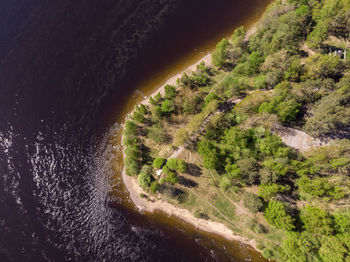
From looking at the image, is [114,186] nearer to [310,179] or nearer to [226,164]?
[226,164]

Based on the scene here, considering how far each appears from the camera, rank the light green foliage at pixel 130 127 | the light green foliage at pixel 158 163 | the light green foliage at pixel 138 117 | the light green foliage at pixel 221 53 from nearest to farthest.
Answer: the light green foliage at pixel 158 163
the light green foliage at pixel 130 127
the light green foliage at pixel 138 117
the light green foliage at pixel 221 53

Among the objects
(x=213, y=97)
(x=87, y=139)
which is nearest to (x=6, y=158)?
(x=87, y=139)

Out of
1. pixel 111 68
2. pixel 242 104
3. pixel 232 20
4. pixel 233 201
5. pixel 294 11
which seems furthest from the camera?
pixel 232 20

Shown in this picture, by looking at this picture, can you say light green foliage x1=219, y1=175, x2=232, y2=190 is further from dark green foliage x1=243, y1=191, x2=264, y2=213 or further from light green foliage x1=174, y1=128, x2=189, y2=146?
light green foliage x1=174, y1=128, x2=189, y2=146

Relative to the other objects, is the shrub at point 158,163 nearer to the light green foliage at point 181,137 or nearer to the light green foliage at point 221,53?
the light green foliage at point 181,137

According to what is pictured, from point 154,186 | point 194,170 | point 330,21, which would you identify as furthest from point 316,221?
point 330,21

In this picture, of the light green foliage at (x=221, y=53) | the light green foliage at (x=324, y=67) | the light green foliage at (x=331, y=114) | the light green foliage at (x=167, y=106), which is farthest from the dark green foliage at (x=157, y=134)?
the light green foliage at (x=324, y=67)
